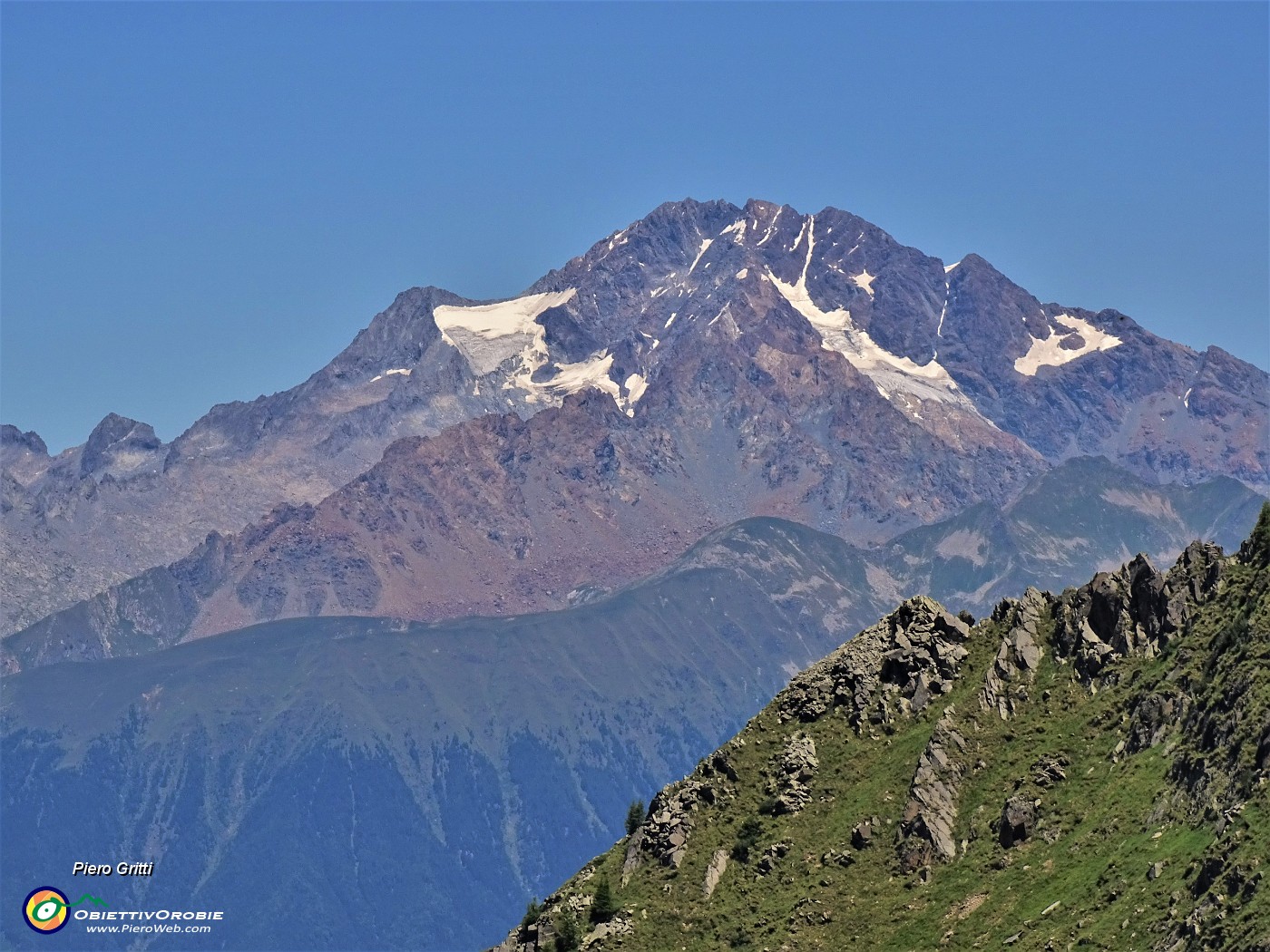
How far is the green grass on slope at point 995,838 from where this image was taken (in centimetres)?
12344

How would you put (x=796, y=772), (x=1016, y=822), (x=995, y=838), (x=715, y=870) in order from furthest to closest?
(x=796, y=772) < (x=715, y=870) < (x=995, y=838) < (x=1016, y=822)

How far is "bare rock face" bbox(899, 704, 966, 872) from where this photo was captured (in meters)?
141

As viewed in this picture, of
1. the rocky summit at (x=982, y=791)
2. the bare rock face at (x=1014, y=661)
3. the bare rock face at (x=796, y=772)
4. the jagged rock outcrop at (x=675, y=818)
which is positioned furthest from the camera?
the jagged rock outcrop at (x=675, y=818)

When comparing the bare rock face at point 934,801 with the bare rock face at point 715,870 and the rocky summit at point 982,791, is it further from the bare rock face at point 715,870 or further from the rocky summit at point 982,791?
the bare rock face at point 715,870

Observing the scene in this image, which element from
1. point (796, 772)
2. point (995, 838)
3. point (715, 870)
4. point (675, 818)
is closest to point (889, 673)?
point (796, 772)

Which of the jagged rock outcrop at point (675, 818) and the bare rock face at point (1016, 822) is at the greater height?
the jagged rock outcrop at point (675, 818)

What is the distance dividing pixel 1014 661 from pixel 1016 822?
17.5 meters

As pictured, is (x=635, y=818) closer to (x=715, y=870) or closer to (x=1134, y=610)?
(x=715, y=870)

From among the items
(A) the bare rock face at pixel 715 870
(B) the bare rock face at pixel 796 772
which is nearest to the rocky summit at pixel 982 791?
(B) the bare rock face at pixel 796 772

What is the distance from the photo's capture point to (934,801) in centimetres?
14400

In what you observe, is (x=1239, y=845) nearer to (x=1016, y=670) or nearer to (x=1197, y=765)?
(x=1197, y=765)

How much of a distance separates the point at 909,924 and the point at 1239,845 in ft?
80.4

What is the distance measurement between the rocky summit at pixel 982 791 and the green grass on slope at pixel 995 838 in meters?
0.17

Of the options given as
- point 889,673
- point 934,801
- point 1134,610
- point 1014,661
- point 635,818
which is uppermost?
point 635,818
